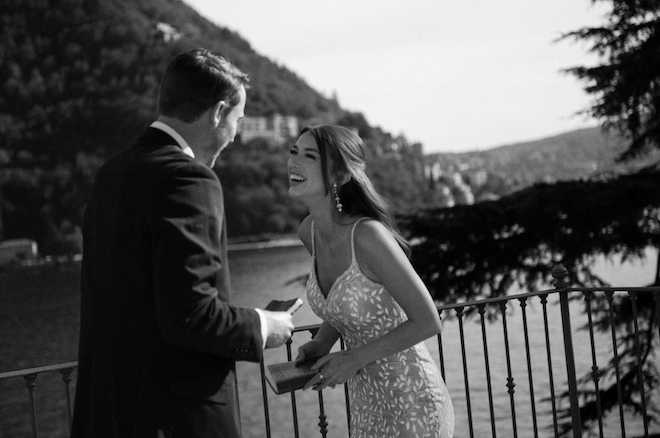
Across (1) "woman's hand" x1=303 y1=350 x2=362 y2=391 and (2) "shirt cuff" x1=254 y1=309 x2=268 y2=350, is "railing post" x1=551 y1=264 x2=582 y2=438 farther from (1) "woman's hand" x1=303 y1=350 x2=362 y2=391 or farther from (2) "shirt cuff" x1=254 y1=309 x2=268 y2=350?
(2) "shirt cuff" x1=254 y1=309 x2=268 y2=350

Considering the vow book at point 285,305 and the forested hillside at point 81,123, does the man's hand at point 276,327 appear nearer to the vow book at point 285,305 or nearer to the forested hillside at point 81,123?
the vow book at point 285,305

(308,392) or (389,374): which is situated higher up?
(389,374)

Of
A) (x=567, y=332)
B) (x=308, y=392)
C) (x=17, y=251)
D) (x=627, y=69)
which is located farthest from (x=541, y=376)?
(x=17, y=251)

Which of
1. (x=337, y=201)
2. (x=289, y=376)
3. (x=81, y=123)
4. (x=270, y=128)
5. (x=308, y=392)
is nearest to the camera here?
(x=289, y=376)

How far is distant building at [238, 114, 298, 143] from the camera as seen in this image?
84750mm

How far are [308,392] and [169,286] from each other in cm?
2637

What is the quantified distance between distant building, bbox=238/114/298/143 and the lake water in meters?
35.5

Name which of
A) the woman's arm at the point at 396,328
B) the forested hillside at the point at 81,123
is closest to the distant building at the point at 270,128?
the forested hillside at the point at 81,123

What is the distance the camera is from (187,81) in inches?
63.0

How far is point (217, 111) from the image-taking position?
1.63 meters

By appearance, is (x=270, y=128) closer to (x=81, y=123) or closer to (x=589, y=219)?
(x=81, y=123)

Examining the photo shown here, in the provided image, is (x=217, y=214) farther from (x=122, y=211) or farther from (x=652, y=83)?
A: (x=652, y=83)

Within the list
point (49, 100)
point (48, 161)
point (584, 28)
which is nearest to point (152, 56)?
point (49, 100)

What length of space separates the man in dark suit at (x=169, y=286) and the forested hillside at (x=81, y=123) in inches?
2555
